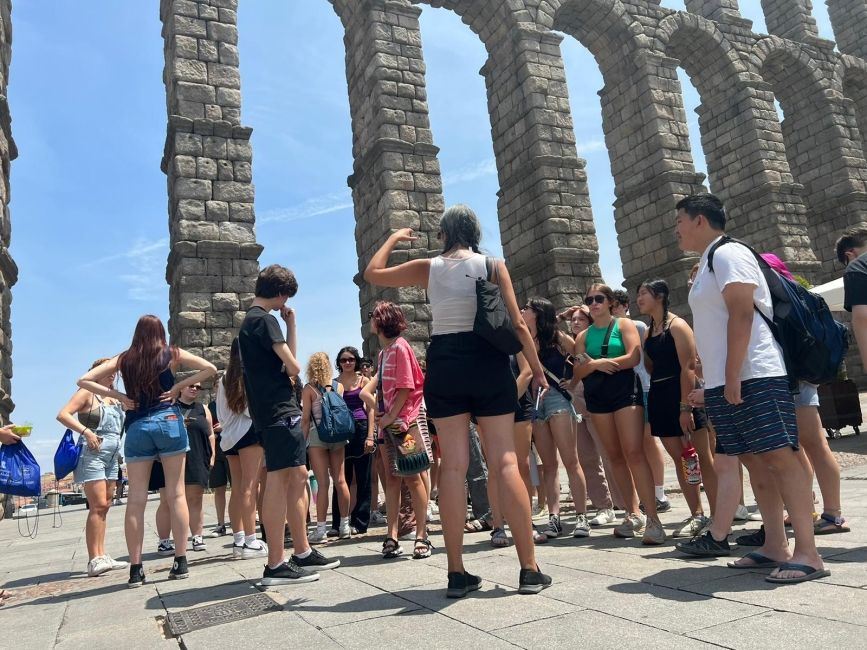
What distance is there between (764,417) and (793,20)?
22017mm

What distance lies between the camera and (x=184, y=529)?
13.9 ft

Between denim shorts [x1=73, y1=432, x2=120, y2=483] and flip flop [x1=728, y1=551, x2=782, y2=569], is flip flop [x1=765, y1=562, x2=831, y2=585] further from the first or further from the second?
denim shorts [x1=73, y1=432, x2=120, y2=483]

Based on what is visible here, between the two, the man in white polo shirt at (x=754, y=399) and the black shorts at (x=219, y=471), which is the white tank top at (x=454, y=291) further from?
the black shorts at (x=219, y=471)

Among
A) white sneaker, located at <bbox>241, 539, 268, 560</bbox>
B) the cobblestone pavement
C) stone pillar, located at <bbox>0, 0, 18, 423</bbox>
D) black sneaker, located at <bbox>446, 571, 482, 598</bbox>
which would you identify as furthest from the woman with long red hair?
stone pillar, located at <bbox>0, 0, 18, 423</bbox>

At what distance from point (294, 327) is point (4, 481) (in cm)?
225

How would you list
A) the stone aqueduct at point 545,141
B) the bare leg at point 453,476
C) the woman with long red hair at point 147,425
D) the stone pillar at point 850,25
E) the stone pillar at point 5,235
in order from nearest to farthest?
the bare leg at point 453,476 → the woman with long red hair at point 147,425 → the stone pillar at point 5,235 → the stone aqueduct at point 545,141 → the stone pillar at point 850,25

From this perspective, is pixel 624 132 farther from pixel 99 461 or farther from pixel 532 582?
pixel 532 582

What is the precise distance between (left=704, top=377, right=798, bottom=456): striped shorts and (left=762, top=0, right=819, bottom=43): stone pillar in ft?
69.7

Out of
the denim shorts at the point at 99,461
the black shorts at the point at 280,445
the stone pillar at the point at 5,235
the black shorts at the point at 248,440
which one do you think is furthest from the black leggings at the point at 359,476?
the stone pillar at the point at 5,235

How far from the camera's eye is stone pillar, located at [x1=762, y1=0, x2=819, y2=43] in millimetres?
19938

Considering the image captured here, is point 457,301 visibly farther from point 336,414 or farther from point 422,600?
point 336,414

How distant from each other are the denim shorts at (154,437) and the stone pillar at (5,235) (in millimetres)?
7046

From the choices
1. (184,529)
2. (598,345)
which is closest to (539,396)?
(598,345)

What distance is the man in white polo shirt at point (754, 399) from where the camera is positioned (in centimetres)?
299
